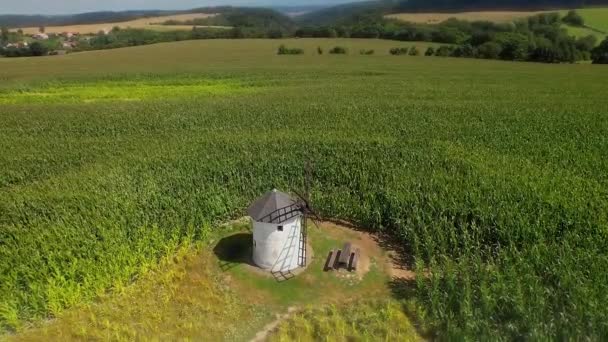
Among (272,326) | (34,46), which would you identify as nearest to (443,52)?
(272,326)

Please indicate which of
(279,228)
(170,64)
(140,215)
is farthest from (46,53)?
(279,228)

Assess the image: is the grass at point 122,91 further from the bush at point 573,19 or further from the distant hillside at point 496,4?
the distant hillside at point 496,4

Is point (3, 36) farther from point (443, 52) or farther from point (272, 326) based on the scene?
point (272, 326)

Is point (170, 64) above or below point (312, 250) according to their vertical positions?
above

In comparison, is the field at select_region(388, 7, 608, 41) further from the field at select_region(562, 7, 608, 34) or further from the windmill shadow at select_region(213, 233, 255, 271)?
the windmill shadow at select_region(213, 233, 255, 271)

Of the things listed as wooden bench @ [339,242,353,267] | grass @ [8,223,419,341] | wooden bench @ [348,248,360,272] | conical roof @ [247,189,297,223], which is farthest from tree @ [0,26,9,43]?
wooden bench @ [348,248,360,272]

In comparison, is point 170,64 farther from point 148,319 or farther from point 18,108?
point 148,319

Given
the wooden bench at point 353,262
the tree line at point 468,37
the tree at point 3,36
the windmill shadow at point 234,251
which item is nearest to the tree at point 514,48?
the tree line at point 468,37
